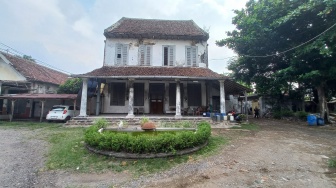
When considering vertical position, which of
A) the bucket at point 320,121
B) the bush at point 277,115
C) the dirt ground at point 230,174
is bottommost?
the dirt ground at point 230,174

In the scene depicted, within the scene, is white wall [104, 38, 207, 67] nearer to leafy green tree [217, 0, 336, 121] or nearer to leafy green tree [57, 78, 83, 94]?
leafy green tree [217, 0, 336, 121]

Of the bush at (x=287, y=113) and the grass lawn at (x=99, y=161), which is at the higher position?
the bush at (x=287, y=113)

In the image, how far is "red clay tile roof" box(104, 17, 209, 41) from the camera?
15438mm

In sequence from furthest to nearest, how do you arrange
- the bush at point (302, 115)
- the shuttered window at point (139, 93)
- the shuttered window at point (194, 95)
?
1. the bush at point (302, 115)
2. the shuttered window at point (194, 95)
3. the shuttered window at point (139, 93)

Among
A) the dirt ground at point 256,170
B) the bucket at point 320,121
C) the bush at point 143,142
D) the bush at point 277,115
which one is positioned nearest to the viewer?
the dirt ground at point 256,170

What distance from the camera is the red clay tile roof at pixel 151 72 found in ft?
43.2

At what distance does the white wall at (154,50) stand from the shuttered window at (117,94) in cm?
187

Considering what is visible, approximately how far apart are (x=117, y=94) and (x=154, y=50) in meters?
4.86

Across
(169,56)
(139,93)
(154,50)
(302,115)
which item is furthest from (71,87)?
(302,115)

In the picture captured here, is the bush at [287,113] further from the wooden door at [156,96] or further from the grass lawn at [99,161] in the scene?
the grass lawn at [99,161]

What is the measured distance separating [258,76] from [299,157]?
12.7 meters

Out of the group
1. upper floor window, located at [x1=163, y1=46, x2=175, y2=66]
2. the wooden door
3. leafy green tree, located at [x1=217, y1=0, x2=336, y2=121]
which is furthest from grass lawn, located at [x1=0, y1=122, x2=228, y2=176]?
leafy green tree, located at [x1=217, y1=0, x2=336, y2=121]

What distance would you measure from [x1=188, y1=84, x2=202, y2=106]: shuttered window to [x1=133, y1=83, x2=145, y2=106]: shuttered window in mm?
4034

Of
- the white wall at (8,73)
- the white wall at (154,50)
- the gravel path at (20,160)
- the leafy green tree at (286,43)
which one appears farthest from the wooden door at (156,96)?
the white wall at (8,73)
